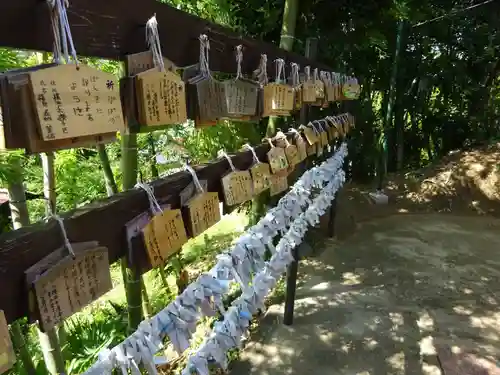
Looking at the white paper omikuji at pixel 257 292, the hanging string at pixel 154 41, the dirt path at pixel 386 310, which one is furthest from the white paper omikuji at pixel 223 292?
the dirt path at pixel 386 310

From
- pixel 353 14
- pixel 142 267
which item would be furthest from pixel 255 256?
pixel 353 14

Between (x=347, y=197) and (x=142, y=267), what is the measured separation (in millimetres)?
5336

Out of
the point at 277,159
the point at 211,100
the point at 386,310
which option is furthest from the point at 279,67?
the point at 386,310

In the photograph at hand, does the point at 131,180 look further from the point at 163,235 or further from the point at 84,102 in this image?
the point at 84,102

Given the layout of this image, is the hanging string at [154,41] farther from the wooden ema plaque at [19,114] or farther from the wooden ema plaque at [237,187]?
the wooden ema plaque at [237,187]

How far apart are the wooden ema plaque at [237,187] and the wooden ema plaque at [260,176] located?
0.04m

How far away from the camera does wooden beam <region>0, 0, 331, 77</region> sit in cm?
69

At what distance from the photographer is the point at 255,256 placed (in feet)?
5.32

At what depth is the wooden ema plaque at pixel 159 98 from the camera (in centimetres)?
89

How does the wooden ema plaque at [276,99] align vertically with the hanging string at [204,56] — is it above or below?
below

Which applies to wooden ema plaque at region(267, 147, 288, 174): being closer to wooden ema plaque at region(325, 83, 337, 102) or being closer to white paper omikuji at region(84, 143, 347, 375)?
white paper omikuji at region(84, 143, 347, 375)

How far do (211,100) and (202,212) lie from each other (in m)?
0.32

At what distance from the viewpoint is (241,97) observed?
143cm

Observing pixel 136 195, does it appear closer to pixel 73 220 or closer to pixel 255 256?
pixel 73 220
